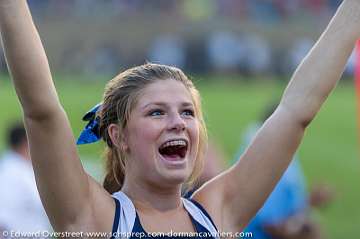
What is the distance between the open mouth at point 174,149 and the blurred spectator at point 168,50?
61.7 ft

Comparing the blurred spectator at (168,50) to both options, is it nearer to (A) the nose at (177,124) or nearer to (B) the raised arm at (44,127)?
(A) the nose at (177,124)

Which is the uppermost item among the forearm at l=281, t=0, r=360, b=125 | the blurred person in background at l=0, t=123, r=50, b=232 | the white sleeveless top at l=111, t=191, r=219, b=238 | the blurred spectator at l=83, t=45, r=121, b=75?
the forearm at l=281, t=0, r=360, b=125

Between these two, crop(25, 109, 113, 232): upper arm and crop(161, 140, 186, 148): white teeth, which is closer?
crop(25, 109, 113, 232): upper arm

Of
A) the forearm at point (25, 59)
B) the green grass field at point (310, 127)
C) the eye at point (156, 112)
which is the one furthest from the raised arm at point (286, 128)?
the green grass field at point (310, 127)

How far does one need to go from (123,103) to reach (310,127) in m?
15.0

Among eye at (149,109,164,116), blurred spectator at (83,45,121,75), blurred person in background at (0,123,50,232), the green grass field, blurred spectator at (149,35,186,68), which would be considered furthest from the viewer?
blurred spectator at (83,45,121,75)

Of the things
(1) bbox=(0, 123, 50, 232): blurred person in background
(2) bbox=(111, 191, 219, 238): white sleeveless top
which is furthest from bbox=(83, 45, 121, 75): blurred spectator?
(2) bbox=(111, 191, 219, 238): white sleeveless top

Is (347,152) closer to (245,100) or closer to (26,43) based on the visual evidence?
(245,100)

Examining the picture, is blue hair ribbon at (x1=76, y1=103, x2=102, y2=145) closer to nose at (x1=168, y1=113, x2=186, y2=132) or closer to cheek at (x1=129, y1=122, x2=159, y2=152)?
cheek at (x1=129, y1=122, x2=159, y2=152)

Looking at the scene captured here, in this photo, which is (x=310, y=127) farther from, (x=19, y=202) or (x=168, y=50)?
(x=19, y=202)

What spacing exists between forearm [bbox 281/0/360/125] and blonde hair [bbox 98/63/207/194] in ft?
1.14

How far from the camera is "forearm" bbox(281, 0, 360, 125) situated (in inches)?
137

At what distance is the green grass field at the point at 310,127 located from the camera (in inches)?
569

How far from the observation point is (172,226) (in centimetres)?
331
